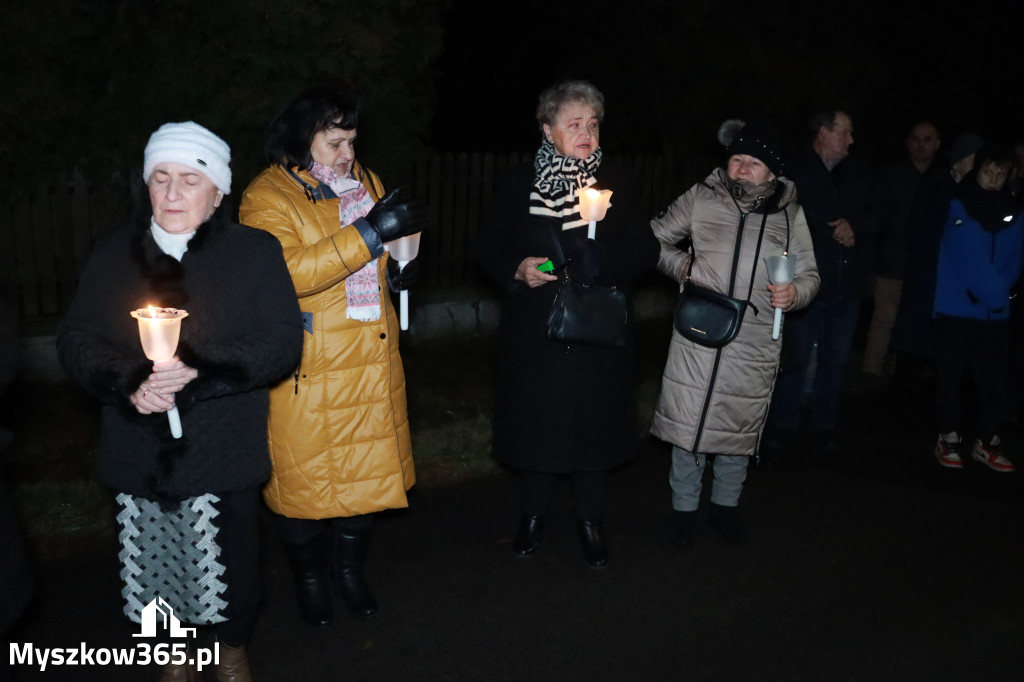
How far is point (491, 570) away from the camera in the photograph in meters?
4.77

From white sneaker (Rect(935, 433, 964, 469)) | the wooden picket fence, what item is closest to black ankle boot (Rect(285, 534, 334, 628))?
the wooden picket fence

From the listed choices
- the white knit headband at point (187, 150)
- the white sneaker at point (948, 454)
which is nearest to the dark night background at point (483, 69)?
the white knit headband at point (187, 150)

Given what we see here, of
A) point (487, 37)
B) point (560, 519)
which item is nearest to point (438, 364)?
point (560, 519)

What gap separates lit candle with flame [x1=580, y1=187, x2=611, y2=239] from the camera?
4129 mm

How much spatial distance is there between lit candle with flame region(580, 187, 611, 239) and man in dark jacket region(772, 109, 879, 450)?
244 cm

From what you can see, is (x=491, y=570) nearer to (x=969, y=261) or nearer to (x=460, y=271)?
(x=969, y=261)

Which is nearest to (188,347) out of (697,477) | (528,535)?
(528,535)

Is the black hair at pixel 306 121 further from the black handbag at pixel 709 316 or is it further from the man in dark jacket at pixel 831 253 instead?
the man in dark jacket at pixel 831 253

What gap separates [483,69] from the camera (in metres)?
18.9

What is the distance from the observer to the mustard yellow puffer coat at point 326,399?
3.82 meters

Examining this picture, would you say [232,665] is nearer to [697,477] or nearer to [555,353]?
[555,353]

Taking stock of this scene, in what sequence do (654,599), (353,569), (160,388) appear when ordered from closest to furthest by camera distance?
(160,388) < (353,569) < (654,599)

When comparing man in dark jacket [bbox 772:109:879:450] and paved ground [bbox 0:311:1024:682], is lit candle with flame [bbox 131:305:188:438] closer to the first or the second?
paved ground [bbox 0:311:1024:682]

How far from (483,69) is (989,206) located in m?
13.9
